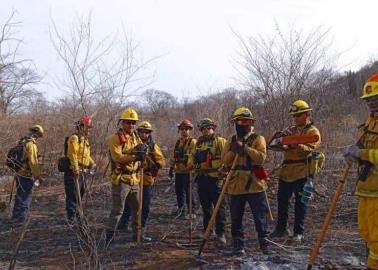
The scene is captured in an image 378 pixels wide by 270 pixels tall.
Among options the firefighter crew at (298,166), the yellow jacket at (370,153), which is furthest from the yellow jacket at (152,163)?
the yellow jacket at (370,153)

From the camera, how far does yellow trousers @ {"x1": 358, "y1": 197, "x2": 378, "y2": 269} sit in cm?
403

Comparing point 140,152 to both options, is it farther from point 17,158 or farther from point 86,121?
Answer: point 17,158

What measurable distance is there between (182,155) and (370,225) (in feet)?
16.9

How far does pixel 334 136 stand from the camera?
12445 millimetres

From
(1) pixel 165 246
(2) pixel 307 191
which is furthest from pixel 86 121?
(2) pixel 307 191

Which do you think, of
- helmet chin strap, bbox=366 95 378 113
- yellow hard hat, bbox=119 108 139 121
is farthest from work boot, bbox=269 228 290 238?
helmet chin strap, bbox=366 95 378 113

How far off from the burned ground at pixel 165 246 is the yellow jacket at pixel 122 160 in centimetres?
43

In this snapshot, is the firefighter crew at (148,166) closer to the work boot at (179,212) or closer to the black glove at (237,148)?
the work boot at (179,212)

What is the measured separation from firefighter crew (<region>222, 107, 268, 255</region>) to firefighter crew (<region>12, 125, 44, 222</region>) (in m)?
4.25

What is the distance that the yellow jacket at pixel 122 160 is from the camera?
632 centimetres

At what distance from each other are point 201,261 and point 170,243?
3.72ft

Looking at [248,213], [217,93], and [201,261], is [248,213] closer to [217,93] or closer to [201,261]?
[201,261]

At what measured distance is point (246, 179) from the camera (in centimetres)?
580

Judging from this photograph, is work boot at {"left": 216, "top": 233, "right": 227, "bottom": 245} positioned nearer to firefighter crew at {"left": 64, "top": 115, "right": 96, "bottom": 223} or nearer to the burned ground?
the burned ground
